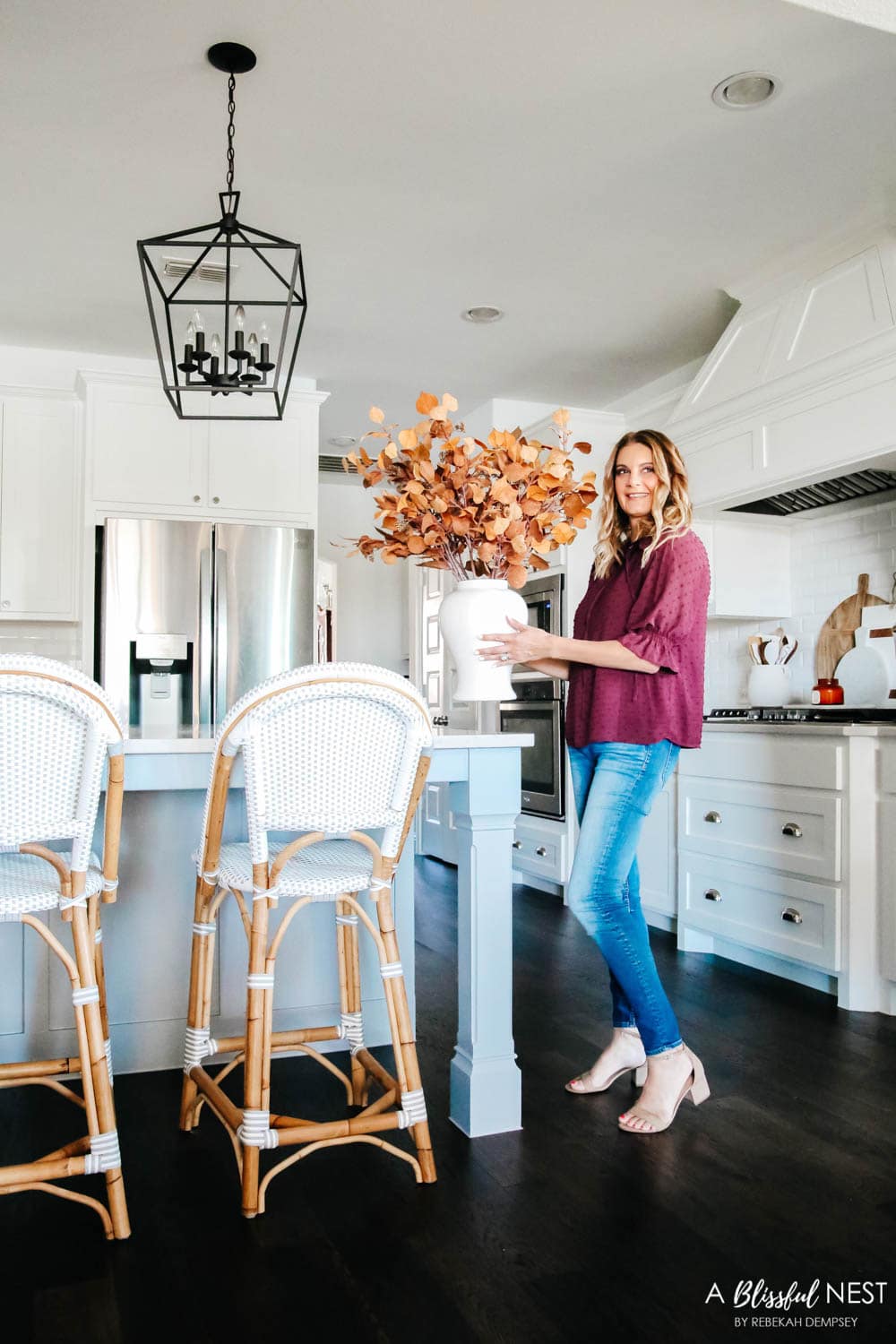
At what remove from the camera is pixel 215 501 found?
4.66 meters

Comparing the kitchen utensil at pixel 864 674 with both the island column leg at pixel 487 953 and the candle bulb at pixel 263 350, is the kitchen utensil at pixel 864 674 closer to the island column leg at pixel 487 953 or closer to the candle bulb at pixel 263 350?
the island column leg at pixel 487 953

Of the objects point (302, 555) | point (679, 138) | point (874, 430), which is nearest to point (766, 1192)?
point (874, 430)

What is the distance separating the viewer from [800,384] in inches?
133

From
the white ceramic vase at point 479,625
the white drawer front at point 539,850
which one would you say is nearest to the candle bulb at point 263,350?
the white ceramic vase at point 479,625

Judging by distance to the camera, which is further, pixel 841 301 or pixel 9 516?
pixel 9 516

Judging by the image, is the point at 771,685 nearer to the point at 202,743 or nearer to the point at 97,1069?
the point at 202,743

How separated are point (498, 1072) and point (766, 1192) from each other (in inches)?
21.5

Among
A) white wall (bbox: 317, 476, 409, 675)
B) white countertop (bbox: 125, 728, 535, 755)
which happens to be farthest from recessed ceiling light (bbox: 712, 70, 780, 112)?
white wall (bbox: 317, 476, 409, 675)

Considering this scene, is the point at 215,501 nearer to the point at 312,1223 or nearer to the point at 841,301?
the point at 841,301

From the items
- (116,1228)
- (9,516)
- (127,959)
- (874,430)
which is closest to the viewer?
(116,1228)

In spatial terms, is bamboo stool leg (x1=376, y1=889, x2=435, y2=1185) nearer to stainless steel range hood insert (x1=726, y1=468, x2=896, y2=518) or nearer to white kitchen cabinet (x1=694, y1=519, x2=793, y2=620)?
stainless steel range hood insert (x1=726, y1=468, x2=896, y2=518)

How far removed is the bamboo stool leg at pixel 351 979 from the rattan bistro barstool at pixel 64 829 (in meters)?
0.57

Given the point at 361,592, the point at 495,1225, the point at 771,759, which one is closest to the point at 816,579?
the point at 771,759

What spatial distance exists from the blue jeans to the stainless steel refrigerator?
8.47ft
